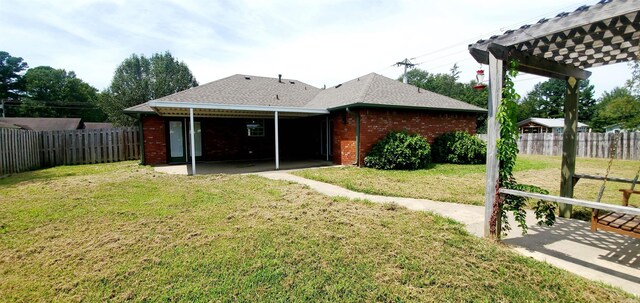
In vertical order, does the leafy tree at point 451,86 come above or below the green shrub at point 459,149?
above

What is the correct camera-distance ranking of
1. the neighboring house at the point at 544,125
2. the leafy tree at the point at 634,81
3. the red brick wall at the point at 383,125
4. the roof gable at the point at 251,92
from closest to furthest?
1. the red brick wall at the point at 383,125
2. the roof gable at the point at 251,92
3. the leafy tree at the point at 634,81
4. the neighboring house at the point at 544,125

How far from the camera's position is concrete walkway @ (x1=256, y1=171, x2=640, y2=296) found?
2.73 m

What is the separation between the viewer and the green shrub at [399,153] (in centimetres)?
1020

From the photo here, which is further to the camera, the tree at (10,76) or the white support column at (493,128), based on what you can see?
the tree at (10,76)

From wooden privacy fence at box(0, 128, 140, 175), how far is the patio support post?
16412 millimetres

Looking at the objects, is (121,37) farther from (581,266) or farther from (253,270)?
(581,266)

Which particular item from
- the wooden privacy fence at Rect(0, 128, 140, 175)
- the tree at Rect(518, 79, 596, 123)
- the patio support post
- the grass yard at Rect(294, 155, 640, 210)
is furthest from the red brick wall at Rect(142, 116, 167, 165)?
the tree at Rect(518, 79, 596, 123)

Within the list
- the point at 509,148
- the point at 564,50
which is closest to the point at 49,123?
the point at 509,148

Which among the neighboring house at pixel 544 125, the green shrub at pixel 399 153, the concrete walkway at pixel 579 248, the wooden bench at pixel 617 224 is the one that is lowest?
the concrete walkway at pixel 579 248

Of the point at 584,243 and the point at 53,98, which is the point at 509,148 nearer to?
the point at 584,243

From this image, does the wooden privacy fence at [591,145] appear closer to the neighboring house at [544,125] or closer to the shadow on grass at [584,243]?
the shadow on grass at [584,243]

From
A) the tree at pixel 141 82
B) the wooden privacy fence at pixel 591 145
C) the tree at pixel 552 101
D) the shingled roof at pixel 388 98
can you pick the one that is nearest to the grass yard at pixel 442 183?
the shingled roof at pixel 388 98

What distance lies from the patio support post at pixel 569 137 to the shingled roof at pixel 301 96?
644cm

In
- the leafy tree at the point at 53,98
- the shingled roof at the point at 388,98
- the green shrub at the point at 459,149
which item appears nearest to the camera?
the shingled roof at the point at 388,98
